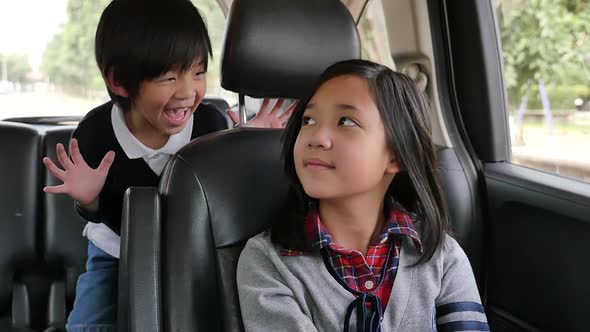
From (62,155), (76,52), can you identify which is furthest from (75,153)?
(76,52)

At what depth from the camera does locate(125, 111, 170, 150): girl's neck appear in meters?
1.91

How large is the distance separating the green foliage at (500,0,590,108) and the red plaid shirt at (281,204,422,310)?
26.4 inches

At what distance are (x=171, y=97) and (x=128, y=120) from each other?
8.8 inches

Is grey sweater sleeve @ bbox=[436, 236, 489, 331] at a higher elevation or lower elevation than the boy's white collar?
lower

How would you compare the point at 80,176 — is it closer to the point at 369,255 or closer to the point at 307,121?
the point at 307,121

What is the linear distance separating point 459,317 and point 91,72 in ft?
6.09

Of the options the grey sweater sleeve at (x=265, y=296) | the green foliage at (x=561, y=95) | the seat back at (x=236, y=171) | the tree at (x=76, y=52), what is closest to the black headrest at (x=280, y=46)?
the seat back at (x=236, y=171)

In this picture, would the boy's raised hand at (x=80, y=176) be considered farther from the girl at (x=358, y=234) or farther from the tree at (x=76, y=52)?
the tree at (x=76, y=52)

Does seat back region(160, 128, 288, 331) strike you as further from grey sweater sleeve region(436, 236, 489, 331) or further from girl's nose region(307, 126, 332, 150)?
grey sweater sleeve region(436, 236, 489, 331)

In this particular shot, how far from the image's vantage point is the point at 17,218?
253 centimetres

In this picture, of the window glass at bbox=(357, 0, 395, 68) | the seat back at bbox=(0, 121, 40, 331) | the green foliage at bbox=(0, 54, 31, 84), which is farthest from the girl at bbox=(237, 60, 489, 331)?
the green foliage at bbox=(0, 54, 31, 84)

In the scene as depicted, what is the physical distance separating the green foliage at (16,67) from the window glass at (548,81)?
5.93 ft

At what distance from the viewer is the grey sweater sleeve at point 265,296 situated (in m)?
1.35

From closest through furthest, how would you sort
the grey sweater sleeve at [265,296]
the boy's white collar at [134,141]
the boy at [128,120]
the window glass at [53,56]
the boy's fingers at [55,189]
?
the grey sweater sleeve at [265,296] < the boy's fingers at [55,189] < the boy at [128,120] < the boy's white collar at [134,141] < the window glass at [53,56]
